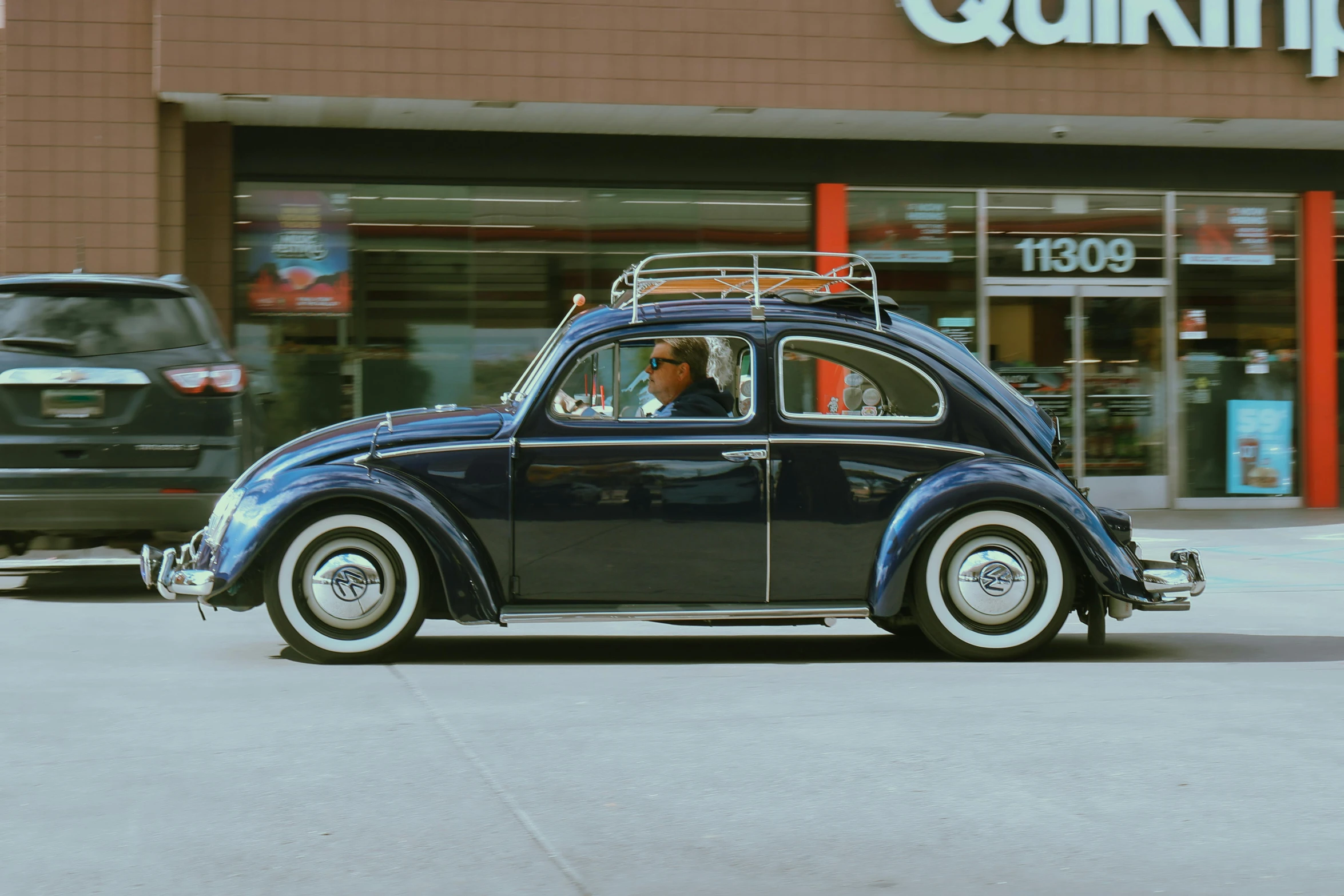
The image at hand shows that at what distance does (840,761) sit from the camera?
16.2ft

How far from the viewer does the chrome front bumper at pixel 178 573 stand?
6.63 m

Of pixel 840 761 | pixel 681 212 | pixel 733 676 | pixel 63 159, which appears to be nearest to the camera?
pixel 840 761

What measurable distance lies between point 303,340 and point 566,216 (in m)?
2.78

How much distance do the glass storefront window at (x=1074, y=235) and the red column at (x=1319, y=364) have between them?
Result: 167 cm

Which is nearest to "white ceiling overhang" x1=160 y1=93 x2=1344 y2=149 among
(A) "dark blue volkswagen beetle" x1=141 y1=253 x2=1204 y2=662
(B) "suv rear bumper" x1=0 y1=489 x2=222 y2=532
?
(B) "suv rear bumper" x1=0 y1=489 x2=222 y2=532

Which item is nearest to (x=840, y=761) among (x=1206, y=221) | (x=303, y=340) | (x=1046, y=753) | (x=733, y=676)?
(x=1046, y=753)

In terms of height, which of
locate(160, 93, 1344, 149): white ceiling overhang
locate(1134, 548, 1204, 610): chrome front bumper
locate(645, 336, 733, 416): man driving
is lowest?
locate(1134, 548, 1204, 610): chrome front bumper

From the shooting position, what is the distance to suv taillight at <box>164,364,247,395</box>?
880cm

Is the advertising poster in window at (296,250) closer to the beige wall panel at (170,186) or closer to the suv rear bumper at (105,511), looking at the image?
the beige wall panel at (170,186)

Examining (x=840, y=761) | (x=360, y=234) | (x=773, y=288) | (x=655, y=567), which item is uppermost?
(x=360, y=234)

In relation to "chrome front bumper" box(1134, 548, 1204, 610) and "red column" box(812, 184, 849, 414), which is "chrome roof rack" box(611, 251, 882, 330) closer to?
"chrome front bumper" box(1134, 548, 1204, 610)

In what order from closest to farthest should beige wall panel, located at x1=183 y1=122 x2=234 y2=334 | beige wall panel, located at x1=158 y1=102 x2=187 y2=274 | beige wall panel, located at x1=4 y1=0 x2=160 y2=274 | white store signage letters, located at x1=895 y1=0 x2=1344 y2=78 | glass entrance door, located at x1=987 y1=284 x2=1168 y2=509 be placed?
beige wall panel, located at x1=4 y1=0 x2=160 y2=274
beige wall panel, located at x1=158 y1=102 x2=187 y2=274
white store signage letters, located at x1=895 y1=0 x2=1344 y2=78
beige wall panel, located at x1=183 y1=122 x2=234 y2=334
glass entrance door, located at x1=987 y1=284 x2=1168 y2=509

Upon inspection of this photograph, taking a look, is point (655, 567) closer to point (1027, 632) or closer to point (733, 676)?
point (733, 676)

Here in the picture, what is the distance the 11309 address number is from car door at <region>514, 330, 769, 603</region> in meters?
9.94
